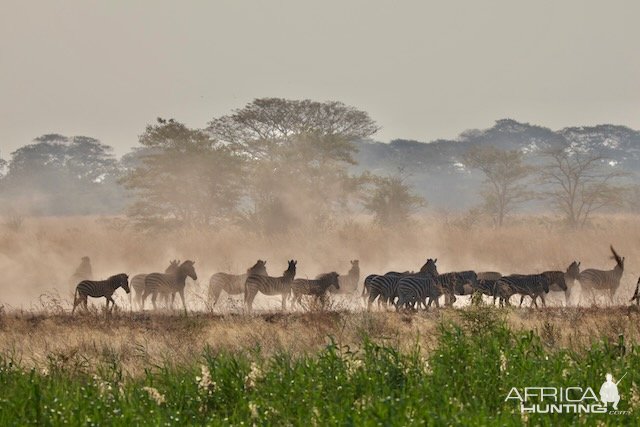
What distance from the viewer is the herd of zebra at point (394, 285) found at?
71.4 ft

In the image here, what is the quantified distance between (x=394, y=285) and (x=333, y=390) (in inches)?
481

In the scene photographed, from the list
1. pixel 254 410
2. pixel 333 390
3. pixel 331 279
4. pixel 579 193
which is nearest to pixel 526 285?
pixel 331 279

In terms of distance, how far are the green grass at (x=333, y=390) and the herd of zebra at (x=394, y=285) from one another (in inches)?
385

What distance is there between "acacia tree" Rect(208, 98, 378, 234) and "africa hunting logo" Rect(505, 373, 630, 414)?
108 feet

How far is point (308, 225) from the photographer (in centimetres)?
4256

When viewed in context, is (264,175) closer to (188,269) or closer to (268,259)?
(268,259)

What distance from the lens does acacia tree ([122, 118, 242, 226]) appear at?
46.4 metres

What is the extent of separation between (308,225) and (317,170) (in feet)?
24.3

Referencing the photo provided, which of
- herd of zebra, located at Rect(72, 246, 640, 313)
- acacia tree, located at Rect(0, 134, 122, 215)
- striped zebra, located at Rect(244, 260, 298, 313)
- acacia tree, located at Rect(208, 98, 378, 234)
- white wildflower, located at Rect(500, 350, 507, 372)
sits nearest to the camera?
white wildflower, located at Rect(500, 350, 507, 372)

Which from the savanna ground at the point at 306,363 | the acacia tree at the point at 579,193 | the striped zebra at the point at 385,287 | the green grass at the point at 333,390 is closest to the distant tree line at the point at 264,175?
the acacia tree at the point at 579,193

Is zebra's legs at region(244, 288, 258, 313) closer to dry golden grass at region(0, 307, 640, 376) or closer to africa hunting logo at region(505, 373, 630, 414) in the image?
dry golden grass at region(0, 307, 640, 376)

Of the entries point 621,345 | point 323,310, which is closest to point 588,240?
point 323,310

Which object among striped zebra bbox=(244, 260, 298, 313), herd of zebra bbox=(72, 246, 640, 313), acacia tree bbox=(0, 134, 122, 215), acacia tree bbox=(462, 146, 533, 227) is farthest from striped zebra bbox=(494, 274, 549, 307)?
acacia tree bbox=(0, 134, 122, 215)

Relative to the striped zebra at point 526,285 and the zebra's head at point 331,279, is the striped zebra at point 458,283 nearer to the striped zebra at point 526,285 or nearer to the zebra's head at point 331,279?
the striped zebra at point 526,285
